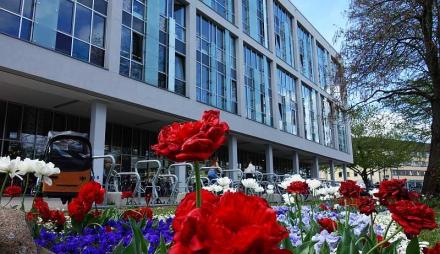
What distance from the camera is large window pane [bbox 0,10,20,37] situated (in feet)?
47.1

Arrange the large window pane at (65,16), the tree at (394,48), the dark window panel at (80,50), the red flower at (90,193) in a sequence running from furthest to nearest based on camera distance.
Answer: the dark window panel at (80,50) < the large window pane at (65,16) < the tree at (394,48) < the red flower at (90,193)

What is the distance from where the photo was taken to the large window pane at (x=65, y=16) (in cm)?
1644

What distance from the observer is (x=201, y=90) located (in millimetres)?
24234

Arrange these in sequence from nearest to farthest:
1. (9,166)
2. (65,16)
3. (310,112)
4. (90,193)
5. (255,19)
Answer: (9,166), (90,193), (65,16), (255,19), (310,112)

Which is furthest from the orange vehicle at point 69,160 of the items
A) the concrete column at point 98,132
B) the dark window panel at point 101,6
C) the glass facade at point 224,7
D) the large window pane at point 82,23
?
the glass facade at point 224,7

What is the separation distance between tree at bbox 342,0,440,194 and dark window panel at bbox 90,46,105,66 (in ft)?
32.9

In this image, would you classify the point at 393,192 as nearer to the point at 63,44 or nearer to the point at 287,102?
the point at 63,44

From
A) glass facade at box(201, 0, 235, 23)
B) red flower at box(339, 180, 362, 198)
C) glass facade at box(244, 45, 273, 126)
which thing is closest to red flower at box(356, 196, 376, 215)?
red flower at box(339, 180, 362, 198)

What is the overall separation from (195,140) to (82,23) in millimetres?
17811

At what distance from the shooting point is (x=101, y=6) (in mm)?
18438

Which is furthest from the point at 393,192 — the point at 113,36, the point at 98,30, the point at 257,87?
the point at 257,87

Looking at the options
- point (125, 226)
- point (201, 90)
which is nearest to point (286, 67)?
point (201, 90)

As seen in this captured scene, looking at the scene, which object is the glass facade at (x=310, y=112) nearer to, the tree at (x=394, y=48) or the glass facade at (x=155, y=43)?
the glass facade at (x=155, y=43)

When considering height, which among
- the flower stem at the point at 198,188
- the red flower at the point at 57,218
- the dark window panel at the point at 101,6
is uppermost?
the dark window panel at the point at 101,6
